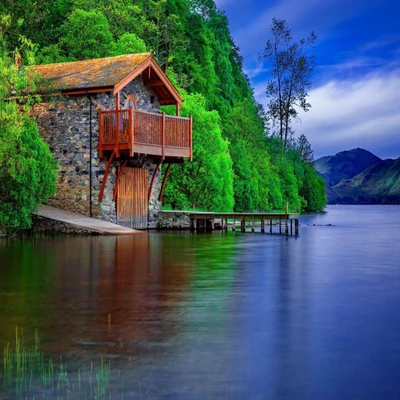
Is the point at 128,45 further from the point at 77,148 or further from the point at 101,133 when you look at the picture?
the point at 101,133

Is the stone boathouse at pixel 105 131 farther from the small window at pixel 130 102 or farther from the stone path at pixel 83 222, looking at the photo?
the stone path at pixel 83 222

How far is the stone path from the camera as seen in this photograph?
28.4 meters

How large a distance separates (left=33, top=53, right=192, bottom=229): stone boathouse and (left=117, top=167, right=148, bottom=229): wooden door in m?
0.05

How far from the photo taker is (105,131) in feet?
101

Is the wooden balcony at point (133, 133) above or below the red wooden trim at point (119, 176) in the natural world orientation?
above

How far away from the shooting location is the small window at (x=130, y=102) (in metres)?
32.0

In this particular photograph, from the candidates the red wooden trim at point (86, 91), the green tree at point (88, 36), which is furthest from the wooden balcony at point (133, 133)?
the green tree at point (88, 36)

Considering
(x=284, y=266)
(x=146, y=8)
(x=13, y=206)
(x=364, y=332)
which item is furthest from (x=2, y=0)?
(x=364, y=332)

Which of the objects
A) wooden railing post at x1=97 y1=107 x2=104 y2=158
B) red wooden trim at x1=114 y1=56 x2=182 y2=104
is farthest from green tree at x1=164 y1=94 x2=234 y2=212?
wooden railing post at x1=97 y1=107 x2=104 y2=158

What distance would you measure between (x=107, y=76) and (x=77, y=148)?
365cm

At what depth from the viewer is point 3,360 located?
7.52m

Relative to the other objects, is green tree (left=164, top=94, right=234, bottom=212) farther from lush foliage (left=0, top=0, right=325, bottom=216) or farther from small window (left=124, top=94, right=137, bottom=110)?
small window (left=124, top=94, right=137, bottom=110)

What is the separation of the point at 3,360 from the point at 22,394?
3.97 ft

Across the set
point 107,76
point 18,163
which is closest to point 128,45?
point 107,76
